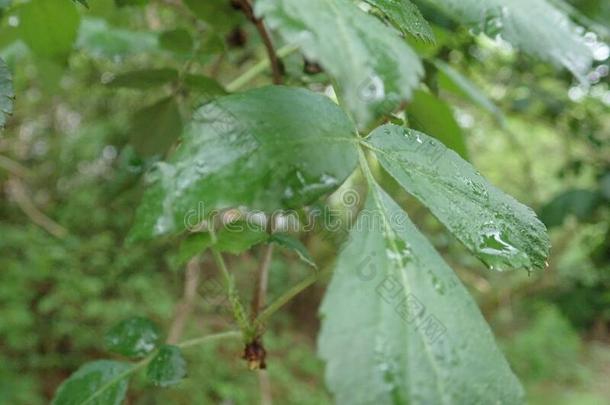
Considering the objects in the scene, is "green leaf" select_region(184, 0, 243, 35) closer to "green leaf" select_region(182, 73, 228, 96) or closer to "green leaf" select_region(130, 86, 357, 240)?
"green leaf" select_region(182, 73, 228, 96)

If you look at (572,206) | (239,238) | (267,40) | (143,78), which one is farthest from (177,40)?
(572,206)

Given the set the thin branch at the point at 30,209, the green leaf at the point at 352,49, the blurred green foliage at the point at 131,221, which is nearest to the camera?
the green leaf at the point at 352,49

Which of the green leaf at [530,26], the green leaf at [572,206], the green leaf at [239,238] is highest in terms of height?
the green leaf at [530,26]

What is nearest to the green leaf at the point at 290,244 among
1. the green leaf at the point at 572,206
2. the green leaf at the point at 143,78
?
the green leaf at the point at 143,78

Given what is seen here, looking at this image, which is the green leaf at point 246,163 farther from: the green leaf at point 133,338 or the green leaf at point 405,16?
the green leaf at point 133,338

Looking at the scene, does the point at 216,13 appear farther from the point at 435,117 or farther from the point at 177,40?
the point at 435,117

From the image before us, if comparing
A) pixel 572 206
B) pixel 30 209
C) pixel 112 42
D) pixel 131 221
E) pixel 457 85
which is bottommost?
pixel 572 206

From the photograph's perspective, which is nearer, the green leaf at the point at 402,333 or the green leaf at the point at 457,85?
the green leaf at the point at 402,333
